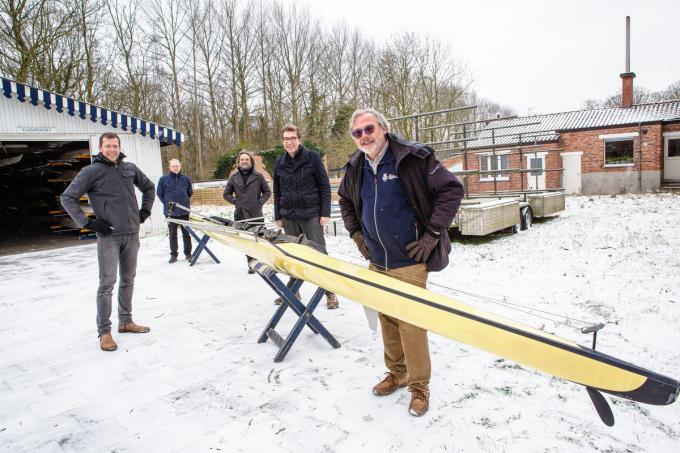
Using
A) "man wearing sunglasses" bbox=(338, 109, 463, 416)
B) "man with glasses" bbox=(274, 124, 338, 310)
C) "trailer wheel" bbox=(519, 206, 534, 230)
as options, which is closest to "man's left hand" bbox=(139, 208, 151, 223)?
"man with glasses" bbox=(274, 124, 338, 310)

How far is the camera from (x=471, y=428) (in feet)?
8.11

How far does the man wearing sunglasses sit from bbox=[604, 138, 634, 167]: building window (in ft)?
73.0

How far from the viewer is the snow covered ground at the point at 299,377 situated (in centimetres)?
247

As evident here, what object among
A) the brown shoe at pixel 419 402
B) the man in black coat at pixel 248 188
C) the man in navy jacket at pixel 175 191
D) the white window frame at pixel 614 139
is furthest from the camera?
the white window frame at pixel 614 139

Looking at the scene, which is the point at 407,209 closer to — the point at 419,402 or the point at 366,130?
the point at 366,130

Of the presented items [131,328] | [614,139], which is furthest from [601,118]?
[131,328]

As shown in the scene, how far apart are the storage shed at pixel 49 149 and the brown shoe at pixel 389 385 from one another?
10.2 m

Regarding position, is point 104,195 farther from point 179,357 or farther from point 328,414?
point 328,414

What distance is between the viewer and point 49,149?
42.5ft

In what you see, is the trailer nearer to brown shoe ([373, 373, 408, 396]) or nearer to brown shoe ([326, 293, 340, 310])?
brown shoe ([326, 293, 340, 310])

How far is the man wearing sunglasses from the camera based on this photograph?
2.55 meters

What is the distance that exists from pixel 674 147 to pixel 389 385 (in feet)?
77.3

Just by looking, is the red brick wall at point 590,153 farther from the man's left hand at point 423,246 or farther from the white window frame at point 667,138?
the man's left hand at point 423,246

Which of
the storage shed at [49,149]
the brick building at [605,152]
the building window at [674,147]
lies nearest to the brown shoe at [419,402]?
the storage shed at [49,149]
